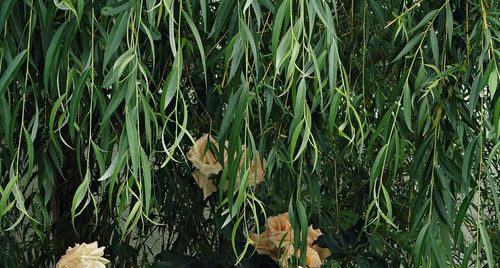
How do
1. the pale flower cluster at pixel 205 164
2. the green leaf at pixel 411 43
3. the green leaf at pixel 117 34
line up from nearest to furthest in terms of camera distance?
1. the green leaf at pixel 117 34
2. the green leaf at pixel 411 43
3. the pale flower cluster at pixel 205 164

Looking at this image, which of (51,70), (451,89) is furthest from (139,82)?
(451,89)

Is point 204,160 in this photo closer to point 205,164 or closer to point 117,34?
point 205,164

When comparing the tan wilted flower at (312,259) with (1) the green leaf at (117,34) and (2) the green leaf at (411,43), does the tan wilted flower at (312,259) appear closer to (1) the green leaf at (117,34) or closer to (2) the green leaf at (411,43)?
(2) the green leaf at (411,43)

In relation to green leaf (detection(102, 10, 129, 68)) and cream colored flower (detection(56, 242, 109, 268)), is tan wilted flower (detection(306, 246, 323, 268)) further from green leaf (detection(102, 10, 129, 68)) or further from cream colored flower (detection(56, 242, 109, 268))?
green leaf (detection(102, 10, 129, 68))

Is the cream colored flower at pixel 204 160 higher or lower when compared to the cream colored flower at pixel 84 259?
higher

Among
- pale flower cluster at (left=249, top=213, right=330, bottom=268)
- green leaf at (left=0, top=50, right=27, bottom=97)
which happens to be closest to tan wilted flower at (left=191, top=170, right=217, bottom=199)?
pale flower cluster at (left=249, top=213, right=330, bottom=268)

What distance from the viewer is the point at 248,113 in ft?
3.42

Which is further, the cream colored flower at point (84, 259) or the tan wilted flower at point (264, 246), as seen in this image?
the tan wilted flower at point (264, 246)

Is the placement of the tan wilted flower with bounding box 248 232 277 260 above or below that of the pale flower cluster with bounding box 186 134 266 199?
below

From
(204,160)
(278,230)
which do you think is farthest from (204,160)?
(278,230)

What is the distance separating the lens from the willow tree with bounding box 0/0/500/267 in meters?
0.97

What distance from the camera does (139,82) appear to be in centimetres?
98

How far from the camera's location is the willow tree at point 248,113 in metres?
0.97

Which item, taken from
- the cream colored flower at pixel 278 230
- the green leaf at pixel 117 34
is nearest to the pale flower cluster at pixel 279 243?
the cream colored flower at pixel 278 230
